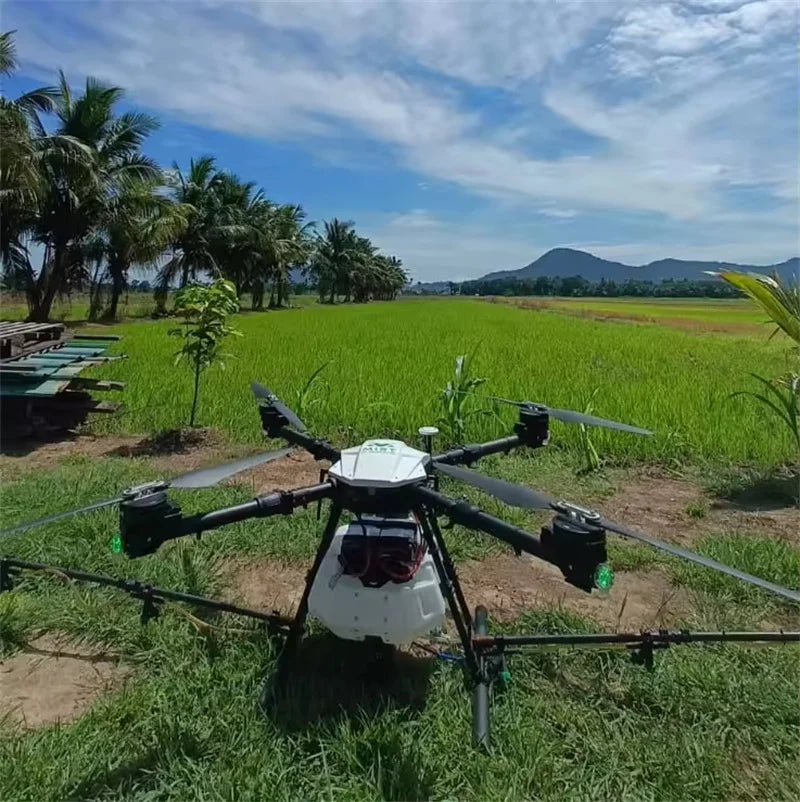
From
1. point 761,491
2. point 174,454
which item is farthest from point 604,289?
point 174,454

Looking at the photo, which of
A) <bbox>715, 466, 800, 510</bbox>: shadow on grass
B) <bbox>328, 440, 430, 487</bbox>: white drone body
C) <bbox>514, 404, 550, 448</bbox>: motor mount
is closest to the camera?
<bbox>328, 440, 430, 487</bbox>: white drone body

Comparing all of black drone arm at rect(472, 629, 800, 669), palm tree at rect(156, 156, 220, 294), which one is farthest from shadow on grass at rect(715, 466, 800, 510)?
palm tree at rect(156, 156, 220, 294)

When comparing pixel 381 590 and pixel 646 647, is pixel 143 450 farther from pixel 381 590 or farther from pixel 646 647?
pixel 646 647

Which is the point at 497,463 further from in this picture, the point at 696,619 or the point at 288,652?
the point at 288,652

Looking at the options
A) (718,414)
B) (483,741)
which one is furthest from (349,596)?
(718,414)

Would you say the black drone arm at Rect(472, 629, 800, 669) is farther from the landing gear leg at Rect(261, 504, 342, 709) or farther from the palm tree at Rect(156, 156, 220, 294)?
the palm tree at Rect(156, 156, 220, 294)

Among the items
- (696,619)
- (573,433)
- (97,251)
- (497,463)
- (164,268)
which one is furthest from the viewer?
(164,268)

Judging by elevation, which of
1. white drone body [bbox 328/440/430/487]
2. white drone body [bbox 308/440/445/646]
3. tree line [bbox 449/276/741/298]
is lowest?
white drone body [bbox 308/440/445/646]
